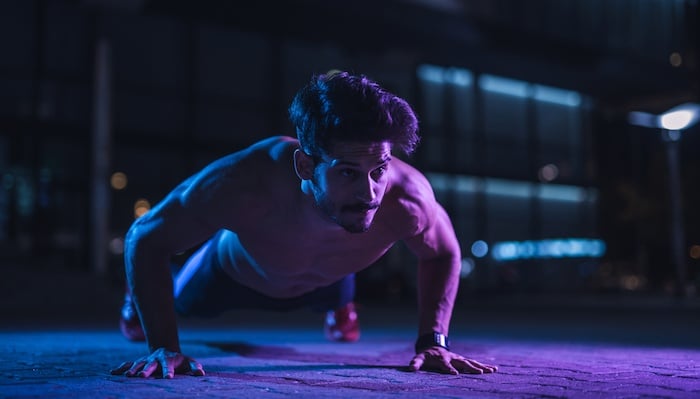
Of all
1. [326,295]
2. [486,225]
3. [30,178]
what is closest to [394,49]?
[486,225]

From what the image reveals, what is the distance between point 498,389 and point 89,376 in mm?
1741

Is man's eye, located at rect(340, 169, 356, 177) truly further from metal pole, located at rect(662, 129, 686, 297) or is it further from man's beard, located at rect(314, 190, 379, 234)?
metal pole, located at rect(662, 129, 686, 297)

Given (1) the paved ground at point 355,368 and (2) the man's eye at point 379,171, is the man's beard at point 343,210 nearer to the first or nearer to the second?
(2) the man's eye at point 379,171

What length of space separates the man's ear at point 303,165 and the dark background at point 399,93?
38.3 feet

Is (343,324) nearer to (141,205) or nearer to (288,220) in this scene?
(288,220)

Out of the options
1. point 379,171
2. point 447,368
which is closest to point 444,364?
point 447,368

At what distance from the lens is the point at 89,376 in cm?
317

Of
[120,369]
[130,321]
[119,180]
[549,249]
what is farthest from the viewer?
[549,249]

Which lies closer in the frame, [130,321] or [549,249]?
[130,321]

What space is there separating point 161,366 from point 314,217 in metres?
0.94

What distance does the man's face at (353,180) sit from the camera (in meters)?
2.90

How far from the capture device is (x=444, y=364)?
3.43 m

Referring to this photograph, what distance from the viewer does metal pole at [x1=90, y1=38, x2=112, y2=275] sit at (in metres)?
15.9

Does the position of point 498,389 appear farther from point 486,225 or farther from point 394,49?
point 486,225
